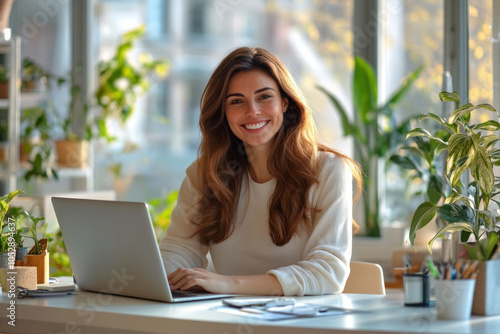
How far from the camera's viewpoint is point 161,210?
15.7ft

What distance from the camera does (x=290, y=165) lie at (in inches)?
93.6

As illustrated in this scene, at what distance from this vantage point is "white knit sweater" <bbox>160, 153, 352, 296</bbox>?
200cm

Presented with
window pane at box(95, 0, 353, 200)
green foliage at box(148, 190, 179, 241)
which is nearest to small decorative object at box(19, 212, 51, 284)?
green foliage at box(148, 190, 179, 241)

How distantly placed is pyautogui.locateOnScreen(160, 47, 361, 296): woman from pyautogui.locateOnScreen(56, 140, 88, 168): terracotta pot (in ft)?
6.58

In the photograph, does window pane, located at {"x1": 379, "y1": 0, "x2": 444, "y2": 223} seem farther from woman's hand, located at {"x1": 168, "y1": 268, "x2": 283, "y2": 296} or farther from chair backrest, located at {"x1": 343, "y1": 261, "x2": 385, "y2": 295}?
woman's hand, located at {"x1": 168, "y1": 268, "x2": 283, "y2": 296}

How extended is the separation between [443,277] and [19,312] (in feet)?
3.28

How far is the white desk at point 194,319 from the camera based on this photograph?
149cm

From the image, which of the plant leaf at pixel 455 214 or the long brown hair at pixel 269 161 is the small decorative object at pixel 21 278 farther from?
the plant leaf at pixel 455 214

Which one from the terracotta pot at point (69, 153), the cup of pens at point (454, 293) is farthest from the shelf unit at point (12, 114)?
the cup of pens at point (454, 293)

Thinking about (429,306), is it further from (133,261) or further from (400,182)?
(400,182)

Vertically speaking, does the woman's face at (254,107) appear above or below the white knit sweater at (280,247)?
above

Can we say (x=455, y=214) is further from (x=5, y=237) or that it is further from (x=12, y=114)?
(x=12, y=114)

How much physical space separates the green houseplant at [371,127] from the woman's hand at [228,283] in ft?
7.32

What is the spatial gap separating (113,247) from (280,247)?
625 mm
